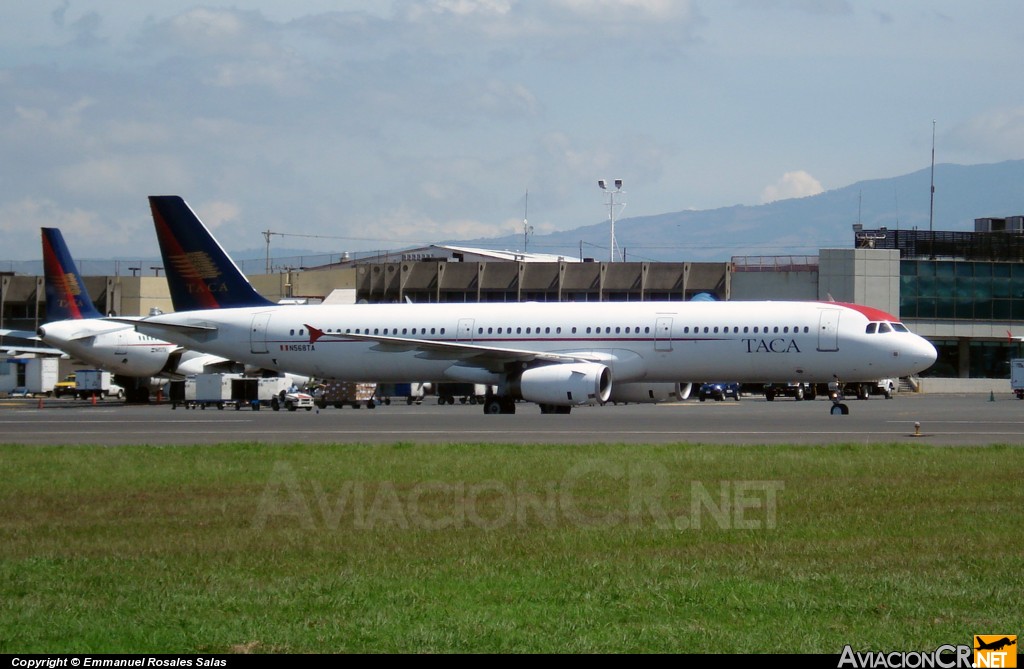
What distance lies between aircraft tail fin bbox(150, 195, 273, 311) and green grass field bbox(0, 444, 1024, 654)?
27.4 metres

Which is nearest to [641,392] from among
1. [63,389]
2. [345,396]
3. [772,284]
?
[345,396]

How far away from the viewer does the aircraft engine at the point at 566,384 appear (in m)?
38.3

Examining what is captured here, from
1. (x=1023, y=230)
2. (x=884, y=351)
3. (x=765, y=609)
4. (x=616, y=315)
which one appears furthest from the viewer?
(x=1023, y=230)

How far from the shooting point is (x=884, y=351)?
38.8m

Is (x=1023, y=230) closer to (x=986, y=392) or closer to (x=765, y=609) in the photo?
(x=986, y=392)

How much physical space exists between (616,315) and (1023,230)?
72497 mm

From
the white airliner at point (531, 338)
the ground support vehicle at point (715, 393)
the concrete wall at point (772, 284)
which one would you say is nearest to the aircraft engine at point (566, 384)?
the white airliner at point (531, 338)

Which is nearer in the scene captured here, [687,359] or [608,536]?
[608,536]

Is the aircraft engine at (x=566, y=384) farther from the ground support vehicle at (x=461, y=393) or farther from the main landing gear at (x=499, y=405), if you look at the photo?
the ground support vehicle at (x=461, y=393)

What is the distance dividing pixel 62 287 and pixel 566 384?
4010cm

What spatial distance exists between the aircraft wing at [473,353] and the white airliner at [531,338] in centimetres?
7

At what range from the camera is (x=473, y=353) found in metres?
41.4

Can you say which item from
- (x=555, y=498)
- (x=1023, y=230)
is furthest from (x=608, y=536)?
(x=1023, y=230)

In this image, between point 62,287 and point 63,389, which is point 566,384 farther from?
point 63,389
